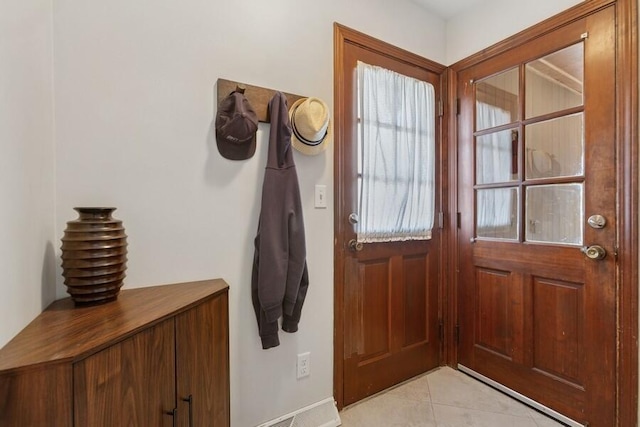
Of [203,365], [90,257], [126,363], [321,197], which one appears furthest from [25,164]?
[321,197]

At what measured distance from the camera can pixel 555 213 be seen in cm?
155

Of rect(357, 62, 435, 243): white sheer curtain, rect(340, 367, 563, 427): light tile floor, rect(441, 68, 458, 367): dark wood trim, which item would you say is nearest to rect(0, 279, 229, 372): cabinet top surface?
rect(357, 62, 435, 243): white sheer curtain

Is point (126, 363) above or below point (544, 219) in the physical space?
below

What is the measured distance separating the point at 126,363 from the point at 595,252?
1.88 metres

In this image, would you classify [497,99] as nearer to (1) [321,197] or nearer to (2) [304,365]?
(1) [321,197]

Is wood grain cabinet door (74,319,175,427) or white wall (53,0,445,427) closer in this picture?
wood grain cabinet door (74,319,175,427)

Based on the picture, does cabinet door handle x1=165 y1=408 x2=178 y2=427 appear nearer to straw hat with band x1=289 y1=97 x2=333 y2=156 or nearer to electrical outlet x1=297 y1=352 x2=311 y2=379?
electrical outlet x1=297 y1=352 x2=311 y2=379

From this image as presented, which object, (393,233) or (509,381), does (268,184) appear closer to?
(393,233)

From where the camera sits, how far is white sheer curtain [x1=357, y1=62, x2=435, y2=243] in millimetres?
1669

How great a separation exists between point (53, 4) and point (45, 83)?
0.30m

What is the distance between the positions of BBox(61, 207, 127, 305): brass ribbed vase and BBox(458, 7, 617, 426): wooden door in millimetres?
1902

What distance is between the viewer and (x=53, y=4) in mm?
1008

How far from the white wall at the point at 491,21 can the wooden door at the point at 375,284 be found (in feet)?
0.75

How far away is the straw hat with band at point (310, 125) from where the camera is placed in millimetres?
1323
